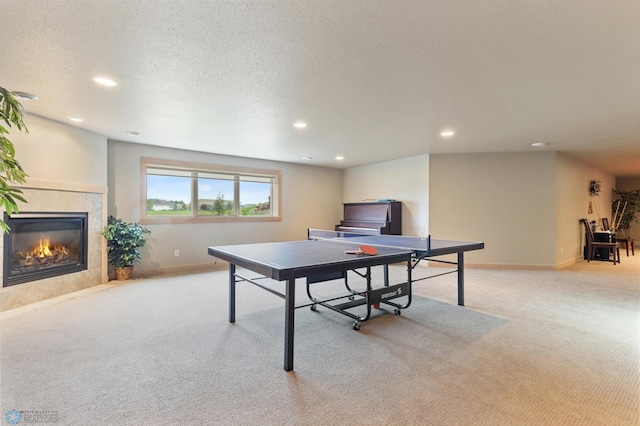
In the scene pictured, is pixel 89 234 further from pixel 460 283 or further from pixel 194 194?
pixel 460 283

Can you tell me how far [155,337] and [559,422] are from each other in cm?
299

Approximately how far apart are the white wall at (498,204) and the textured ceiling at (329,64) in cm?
163

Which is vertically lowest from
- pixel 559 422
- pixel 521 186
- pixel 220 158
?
pixel 559 422

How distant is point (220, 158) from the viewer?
6.17 m

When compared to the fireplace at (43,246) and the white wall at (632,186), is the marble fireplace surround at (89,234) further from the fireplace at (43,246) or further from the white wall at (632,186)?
the white wall at (632,186)

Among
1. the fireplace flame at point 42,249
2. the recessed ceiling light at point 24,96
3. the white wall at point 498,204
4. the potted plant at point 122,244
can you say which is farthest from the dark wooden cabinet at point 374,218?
the recessed ceiling light at point 24,96

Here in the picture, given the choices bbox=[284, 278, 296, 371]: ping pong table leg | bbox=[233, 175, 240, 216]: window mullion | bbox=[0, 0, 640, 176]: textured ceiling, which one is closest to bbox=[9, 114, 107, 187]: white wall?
bbox=[0, 0, 640, 176]: textured ceiling

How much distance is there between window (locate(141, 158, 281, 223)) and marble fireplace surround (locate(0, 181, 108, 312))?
0.81 metres

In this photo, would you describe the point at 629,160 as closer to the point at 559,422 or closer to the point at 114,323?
the point at 559,422

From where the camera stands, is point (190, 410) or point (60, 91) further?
point (60, 91)

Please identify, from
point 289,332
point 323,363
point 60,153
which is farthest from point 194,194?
Result: point 323,363

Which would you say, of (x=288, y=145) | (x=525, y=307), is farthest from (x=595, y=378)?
(x=288, y=145)

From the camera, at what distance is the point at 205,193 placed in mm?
6117

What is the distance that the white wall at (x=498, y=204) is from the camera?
592 centimetres
